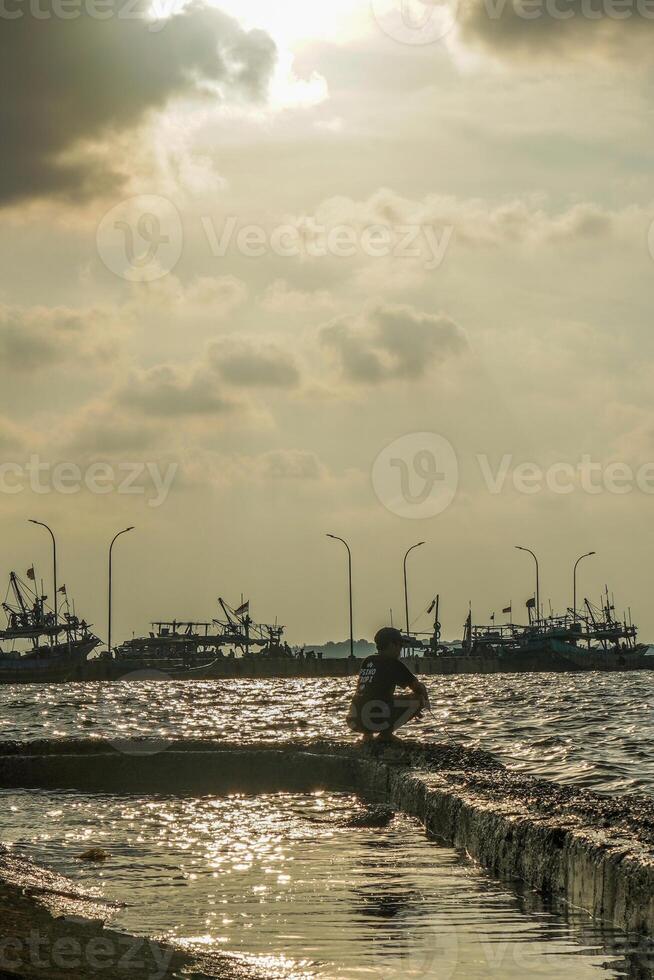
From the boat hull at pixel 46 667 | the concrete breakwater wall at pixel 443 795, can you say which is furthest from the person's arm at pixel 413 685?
the boat hull at pixel 46 667

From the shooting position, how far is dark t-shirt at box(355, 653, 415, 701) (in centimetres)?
1277

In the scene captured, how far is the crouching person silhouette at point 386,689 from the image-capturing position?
501 inches

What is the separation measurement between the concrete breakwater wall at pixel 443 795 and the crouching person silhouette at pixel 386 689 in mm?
375

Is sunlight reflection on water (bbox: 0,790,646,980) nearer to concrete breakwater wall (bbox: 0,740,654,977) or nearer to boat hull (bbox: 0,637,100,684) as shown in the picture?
concrete breakwater wall (bbox: 0,740,654,977)

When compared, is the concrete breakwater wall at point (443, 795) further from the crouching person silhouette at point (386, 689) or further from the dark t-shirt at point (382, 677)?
the dark t-shirt at point (382, 677)

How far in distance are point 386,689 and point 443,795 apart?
2.45 meters

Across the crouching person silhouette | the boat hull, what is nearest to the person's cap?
the crouching person silhouette

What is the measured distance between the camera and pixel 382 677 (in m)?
12.8

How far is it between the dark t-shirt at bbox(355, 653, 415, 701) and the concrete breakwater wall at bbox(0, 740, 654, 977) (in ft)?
2.30

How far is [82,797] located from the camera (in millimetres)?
13078

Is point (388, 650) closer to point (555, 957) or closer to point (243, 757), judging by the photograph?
point (243, 757)

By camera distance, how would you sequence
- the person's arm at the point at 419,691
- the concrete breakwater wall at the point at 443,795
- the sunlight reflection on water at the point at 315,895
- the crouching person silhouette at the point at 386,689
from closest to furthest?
the sunlight reflection on water at the point at 315,895, the concrete breakwater wall at the point at 443,795, the person's arm at the point at 419,691, the crouching person silhouette at the point at 386,689

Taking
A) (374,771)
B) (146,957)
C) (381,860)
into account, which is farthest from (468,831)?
(146,957)

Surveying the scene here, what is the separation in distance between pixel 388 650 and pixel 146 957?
25.7ft
